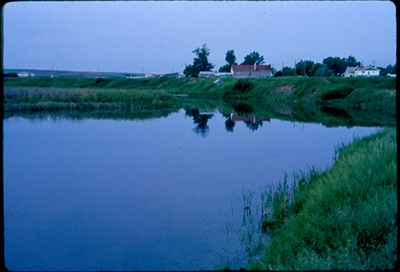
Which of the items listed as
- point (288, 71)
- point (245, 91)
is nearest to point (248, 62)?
point (288, 71)

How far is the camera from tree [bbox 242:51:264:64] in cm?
8988

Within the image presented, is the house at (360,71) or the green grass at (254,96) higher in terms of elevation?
the house at (360,71)

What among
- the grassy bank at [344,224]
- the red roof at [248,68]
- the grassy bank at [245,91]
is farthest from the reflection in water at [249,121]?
the red roof at [248,68]

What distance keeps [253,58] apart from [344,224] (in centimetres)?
8630

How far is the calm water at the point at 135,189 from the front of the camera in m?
7.09

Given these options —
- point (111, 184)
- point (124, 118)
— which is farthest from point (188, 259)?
point (124, 118)

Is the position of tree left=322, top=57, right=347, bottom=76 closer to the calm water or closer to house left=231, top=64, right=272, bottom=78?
house left=231, top=64, right=272, bottom=78

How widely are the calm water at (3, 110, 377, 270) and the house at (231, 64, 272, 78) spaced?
187 feet

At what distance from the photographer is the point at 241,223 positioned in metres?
8.27

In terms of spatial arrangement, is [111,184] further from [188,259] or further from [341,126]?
[341,126]

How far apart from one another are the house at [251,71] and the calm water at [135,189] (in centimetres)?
5690

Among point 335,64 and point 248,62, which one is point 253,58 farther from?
point 335,64

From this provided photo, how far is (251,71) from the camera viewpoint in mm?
78250

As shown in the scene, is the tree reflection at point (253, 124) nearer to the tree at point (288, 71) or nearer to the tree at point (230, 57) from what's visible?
the tree at point (288, 71)
